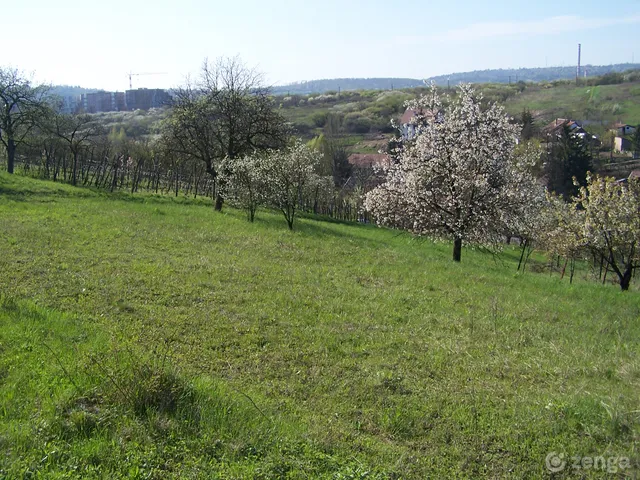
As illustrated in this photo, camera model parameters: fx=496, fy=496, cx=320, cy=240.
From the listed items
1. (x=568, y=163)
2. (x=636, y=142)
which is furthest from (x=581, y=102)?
(x=568, y=163)

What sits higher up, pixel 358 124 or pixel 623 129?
pixel 358 124

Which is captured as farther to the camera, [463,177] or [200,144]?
[200,144]

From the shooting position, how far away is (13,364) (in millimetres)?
5535

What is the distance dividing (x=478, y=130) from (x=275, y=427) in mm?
15443

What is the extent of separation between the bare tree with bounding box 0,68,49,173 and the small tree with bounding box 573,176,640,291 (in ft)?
97.7

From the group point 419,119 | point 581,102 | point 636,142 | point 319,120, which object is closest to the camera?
point 419,119

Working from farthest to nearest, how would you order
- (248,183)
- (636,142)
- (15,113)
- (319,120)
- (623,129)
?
(319,120)
(623,129)
(636,142)
(15,113)
(248,183)

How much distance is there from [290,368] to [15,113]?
30447 mm

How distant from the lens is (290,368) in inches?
266

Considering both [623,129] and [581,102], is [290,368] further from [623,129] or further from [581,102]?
[581,102]

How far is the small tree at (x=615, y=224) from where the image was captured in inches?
722

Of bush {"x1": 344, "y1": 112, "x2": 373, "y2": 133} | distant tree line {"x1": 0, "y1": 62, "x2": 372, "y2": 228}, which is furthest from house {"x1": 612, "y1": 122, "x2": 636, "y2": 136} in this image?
distant tree line {"x1": 0, "y1": 62, "x2": 372, "y2": 228}

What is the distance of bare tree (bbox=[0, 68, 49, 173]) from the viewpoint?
29.2m

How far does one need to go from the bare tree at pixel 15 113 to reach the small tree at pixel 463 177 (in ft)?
75.6
